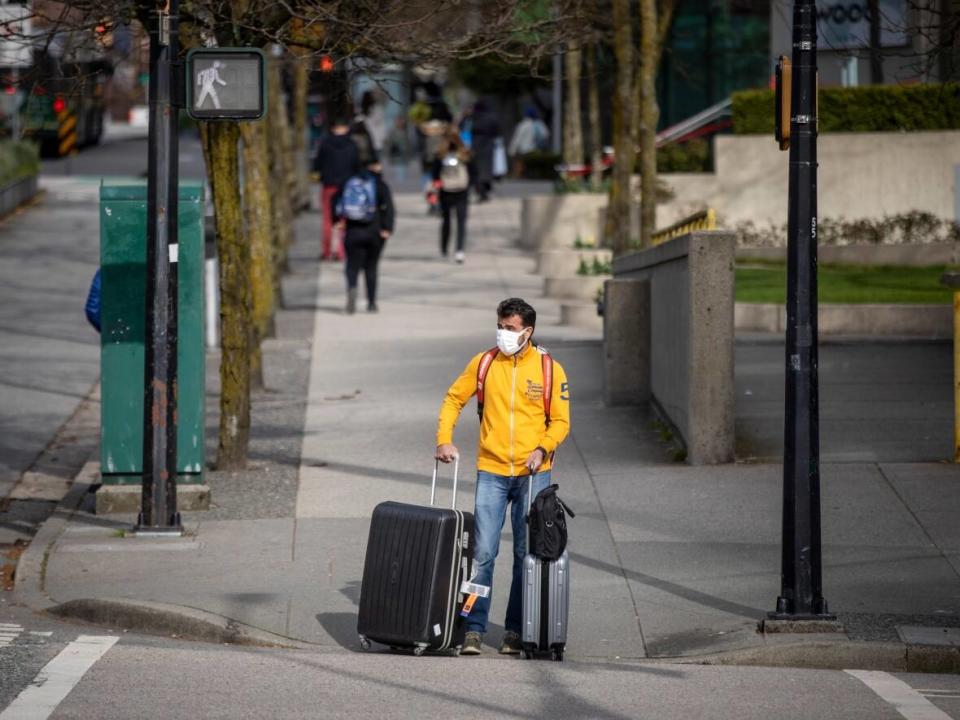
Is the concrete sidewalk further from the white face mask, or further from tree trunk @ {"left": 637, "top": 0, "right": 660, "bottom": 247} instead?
tree trunk @ {"left": 637, "top": 0, "right": 660, "bottom": 247}

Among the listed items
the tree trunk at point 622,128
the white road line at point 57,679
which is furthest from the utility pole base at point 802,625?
the tree trunk at point 622,128

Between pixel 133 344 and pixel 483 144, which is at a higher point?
pixel 483 144

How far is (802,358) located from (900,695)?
1711 millimetres

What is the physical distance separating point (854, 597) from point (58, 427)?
8435mm

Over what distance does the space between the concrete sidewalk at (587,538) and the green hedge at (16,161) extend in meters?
17.3

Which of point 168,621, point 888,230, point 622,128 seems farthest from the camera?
point 888,230

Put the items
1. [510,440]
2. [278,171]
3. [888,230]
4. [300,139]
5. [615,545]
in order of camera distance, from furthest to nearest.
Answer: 1. [300,139]
2. [278,171]
3. [888,230]
4. [615,545]
5. [510,440]

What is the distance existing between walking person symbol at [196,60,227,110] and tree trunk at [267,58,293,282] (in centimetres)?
978

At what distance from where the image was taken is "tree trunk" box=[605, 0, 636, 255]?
20.1 meters

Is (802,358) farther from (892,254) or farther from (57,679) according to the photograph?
(892,254)

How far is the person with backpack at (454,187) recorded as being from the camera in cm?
2550

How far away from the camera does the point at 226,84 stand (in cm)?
1026

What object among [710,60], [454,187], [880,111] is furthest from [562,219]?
[710,60]

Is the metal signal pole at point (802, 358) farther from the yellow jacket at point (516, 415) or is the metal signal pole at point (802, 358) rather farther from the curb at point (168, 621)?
the curb at point (168, 621)
